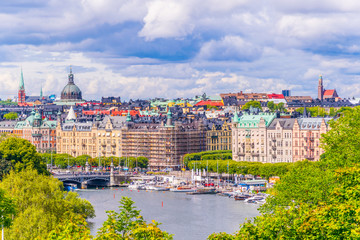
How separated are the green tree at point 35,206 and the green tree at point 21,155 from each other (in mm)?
11871

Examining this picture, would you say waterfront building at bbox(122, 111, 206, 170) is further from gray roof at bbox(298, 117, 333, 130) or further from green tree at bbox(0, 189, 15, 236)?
green tree at bbox(0, 189, 15, 236)

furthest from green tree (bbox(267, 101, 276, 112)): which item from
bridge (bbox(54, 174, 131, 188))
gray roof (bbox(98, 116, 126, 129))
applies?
bridge (bbox(54, 174, 131, 188))

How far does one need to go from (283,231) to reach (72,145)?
383 feet

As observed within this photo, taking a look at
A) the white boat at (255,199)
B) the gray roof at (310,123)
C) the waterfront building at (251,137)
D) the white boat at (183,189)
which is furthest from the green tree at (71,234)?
the waterfront building at (251,137)

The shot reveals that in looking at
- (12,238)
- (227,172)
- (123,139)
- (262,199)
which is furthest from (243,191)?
(12,238)

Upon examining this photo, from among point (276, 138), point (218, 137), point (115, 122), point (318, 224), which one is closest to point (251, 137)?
point (276, 138)

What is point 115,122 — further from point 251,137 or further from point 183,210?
point 183,210

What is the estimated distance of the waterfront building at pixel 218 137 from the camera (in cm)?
12850

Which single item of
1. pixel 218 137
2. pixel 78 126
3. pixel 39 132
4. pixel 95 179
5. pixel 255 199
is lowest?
pixel 255 199

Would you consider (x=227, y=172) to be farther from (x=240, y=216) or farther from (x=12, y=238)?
(x=12, y=238)

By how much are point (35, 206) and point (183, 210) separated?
30.4 meters

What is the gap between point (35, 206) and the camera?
4331 centimetres

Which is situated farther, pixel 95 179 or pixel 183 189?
pixel 95 179

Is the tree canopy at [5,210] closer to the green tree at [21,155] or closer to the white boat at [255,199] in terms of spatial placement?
the green tree at [21,155]
